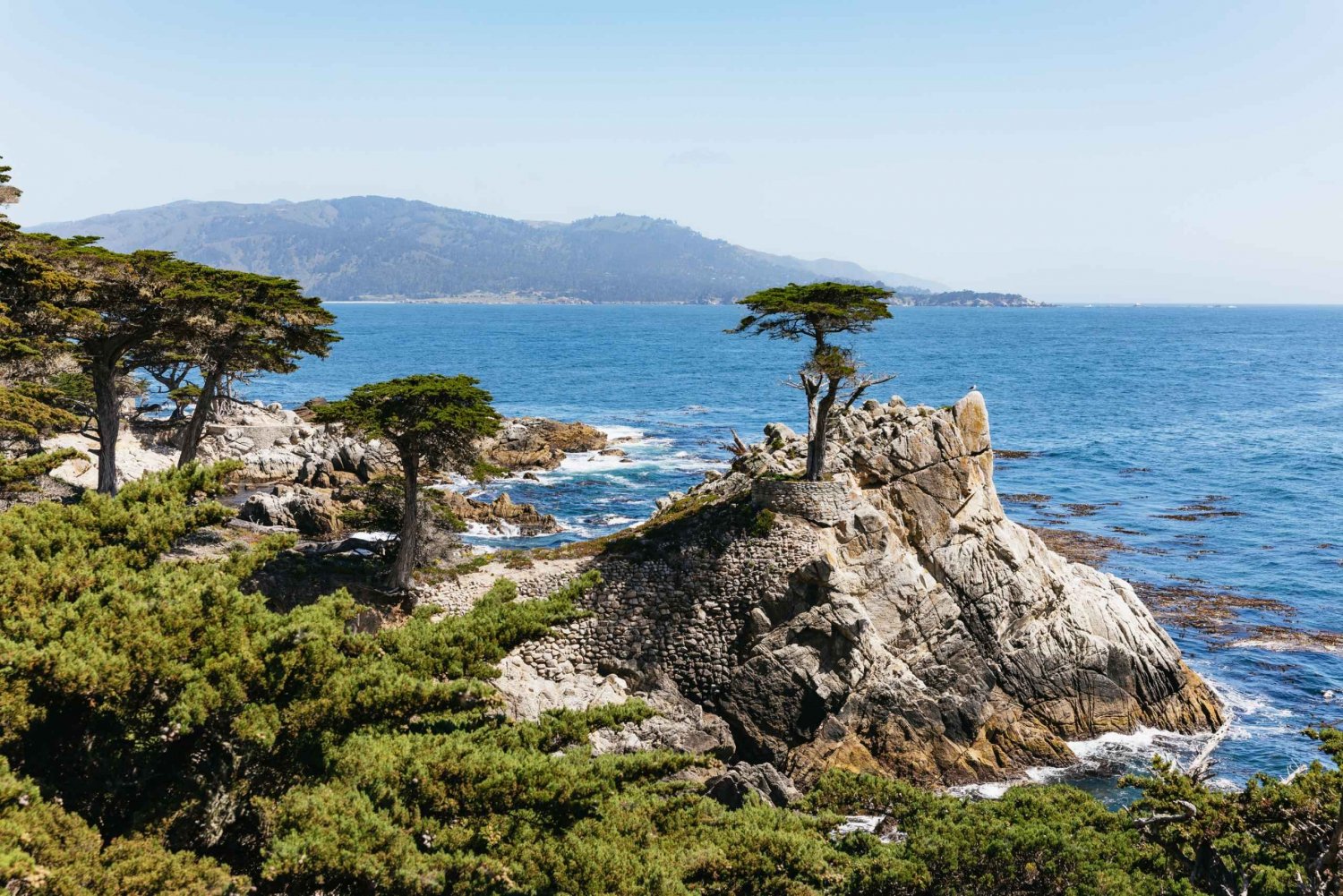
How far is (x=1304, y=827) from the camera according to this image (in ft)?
43.3

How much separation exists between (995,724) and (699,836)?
13.7 metres

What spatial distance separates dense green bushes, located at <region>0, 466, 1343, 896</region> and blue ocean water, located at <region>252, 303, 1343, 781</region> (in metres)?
11.8

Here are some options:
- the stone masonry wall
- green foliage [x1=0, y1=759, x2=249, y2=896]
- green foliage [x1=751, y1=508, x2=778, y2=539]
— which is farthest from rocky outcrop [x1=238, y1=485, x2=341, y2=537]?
green foliage [x1=0, y1=759, x2=249, y2=896]

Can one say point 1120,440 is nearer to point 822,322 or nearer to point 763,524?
point 822,322

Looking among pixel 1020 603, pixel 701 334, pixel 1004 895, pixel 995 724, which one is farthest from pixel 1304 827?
pixel 701 334

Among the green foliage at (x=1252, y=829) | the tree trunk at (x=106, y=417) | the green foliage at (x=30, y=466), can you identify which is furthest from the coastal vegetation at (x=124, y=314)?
A: the green foliage at (x=1252, y=829)

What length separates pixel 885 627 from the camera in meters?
24.8

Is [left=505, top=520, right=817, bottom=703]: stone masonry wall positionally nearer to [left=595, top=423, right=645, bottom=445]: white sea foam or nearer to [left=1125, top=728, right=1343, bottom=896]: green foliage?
[left=1125, top=728, right=1343, bottom=896]: green foliage

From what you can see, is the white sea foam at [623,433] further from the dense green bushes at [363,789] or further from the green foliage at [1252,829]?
the green foliage at [1252,829]

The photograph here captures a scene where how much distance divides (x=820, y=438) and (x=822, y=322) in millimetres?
3569

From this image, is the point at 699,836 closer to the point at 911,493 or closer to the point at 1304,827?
the point at 1304,827

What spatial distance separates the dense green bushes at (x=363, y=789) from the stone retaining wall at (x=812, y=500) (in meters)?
11.8

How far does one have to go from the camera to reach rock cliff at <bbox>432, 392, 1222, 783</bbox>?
23375 millimetres

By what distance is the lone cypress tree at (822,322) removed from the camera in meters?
26.2
